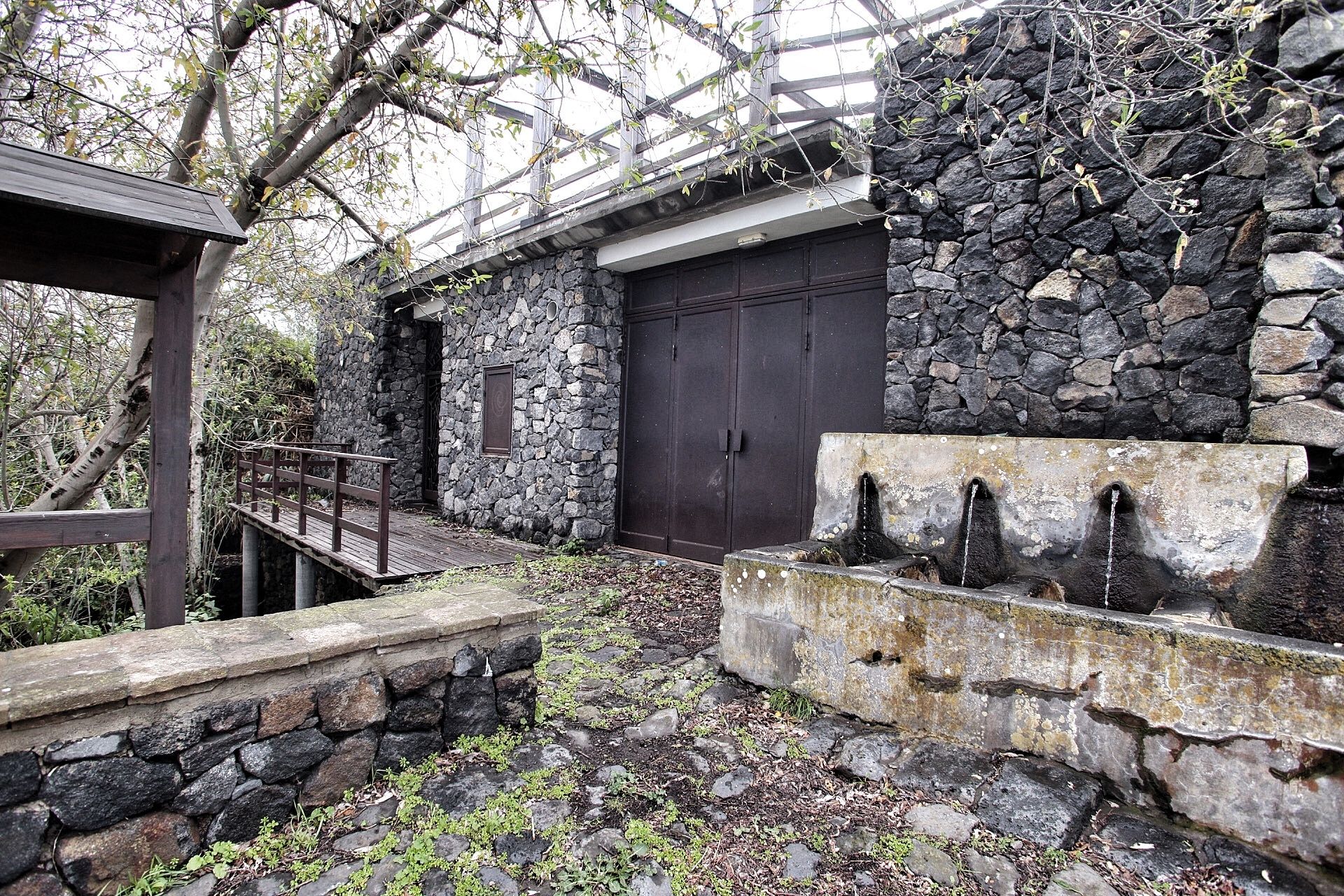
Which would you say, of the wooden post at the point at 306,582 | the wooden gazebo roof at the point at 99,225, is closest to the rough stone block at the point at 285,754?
the wooden gazebo roof at the point at 99,225

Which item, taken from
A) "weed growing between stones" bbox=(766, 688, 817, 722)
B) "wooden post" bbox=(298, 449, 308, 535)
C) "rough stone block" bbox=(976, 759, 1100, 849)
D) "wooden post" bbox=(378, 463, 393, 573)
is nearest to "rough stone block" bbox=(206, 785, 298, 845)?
"weed growing between stones" bbox=(766, 688, 817, 722)

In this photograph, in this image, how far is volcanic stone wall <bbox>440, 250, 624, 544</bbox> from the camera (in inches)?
247

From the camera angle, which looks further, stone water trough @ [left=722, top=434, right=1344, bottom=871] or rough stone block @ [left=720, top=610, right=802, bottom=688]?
rough stone block @ [left=720, top=610, right=802, bottom=688]

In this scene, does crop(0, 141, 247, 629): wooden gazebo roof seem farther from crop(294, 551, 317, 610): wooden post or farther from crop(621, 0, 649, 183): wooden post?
crop(294, 551, 317, 610): wooden post

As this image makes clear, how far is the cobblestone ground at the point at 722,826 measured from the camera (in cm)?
187

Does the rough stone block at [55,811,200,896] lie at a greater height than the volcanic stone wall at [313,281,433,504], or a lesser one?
lesser

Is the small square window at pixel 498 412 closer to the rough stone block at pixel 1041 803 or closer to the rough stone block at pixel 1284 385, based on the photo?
the rough stone block at pixel 1041 803

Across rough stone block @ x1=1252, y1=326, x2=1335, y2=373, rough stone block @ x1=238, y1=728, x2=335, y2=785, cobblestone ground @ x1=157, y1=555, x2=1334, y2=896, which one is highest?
rough stone block @ x1=1252, y1=326, x2=1335, y2=373

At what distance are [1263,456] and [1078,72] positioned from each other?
6.93ft

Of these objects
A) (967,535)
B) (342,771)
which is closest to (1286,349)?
(967,535)

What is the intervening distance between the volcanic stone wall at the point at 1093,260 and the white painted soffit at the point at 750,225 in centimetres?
27

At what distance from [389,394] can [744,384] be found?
6239mm

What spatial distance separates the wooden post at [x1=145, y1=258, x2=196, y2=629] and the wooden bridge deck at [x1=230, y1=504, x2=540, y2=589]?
105 inches

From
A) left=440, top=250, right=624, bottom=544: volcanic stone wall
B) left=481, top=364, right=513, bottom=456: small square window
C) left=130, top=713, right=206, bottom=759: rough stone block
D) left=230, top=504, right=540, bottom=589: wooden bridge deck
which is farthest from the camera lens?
left=481, top=364, right=513, bottom=456: small square window
